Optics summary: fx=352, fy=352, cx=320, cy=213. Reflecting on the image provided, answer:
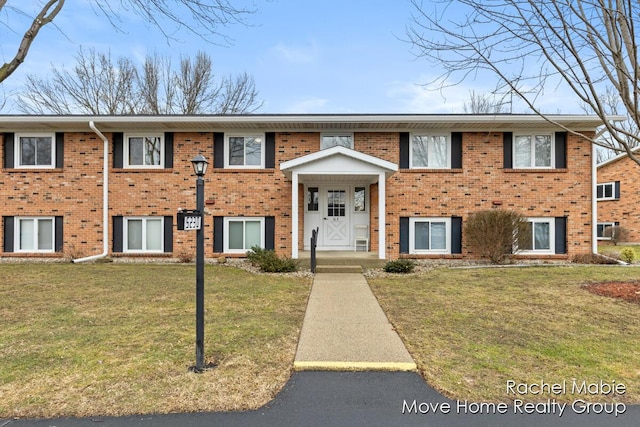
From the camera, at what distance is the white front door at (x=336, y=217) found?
1194 cm

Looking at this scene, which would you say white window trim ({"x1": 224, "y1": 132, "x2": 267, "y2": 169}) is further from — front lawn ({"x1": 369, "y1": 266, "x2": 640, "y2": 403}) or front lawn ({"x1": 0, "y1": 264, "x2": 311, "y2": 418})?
front lawn ({"x1": 369, "y1": 266, "x2": 640, "y2": 403})

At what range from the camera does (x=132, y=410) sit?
2725 mm

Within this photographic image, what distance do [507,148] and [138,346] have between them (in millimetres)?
11539

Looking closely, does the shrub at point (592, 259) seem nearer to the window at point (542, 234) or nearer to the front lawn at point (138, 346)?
the window at point (542, 234)

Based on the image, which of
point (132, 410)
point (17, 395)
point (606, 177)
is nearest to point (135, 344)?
point (17, 395)

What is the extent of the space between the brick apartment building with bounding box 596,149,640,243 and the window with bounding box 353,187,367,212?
1593 centimetres

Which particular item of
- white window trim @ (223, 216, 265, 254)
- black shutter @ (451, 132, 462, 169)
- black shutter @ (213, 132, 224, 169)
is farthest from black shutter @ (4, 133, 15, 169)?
black shutter @ (451, 132, 462, 169)

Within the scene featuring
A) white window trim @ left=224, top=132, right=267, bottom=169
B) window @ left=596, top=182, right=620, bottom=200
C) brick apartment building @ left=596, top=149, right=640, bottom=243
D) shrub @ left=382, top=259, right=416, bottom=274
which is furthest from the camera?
window @ left=596, top=182, right=620, bottom=200

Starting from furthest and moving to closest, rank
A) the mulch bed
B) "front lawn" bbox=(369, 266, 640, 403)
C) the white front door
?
the white front door, the mulch bed, "front lawn" bbox=(369, 266, 640, 403)

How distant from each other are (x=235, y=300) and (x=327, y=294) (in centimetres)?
172

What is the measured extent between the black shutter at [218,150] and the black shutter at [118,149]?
10.0 feet

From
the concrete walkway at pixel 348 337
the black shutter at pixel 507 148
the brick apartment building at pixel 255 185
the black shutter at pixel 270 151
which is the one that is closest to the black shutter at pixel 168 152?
the brick apartment building at pixel 255 185

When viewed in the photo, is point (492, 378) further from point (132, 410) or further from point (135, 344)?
point (135, 344)

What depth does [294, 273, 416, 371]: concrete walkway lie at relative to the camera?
11.6 ft
